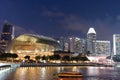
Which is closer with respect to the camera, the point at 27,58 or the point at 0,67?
the point at 0,67

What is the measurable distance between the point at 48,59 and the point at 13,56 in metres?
25.9

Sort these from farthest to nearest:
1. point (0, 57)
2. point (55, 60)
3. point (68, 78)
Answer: point (55, 60)
point (0, 57)
point (68, 78)

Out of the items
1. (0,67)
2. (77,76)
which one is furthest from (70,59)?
(77,76)

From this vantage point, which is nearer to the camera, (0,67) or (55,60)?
(0,67)

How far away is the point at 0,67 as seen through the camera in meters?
75.4

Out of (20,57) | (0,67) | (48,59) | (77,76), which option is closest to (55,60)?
(48,59)

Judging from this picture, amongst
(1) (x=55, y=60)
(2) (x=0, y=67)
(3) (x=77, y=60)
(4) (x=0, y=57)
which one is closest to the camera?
(2) (x=0, y=67)

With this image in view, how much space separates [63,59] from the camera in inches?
7293

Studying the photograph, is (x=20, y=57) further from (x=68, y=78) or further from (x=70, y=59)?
(x=68, y=78)

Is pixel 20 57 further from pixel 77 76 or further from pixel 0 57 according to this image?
pixel 77 76

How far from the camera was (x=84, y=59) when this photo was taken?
19912cm

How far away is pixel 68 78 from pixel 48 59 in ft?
448

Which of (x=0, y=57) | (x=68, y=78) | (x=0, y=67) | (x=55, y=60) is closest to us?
(x=68, y=78)

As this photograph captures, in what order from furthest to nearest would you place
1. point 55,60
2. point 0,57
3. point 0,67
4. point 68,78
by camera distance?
point 55,60
point 0,57
point 0,67
point 68,78
